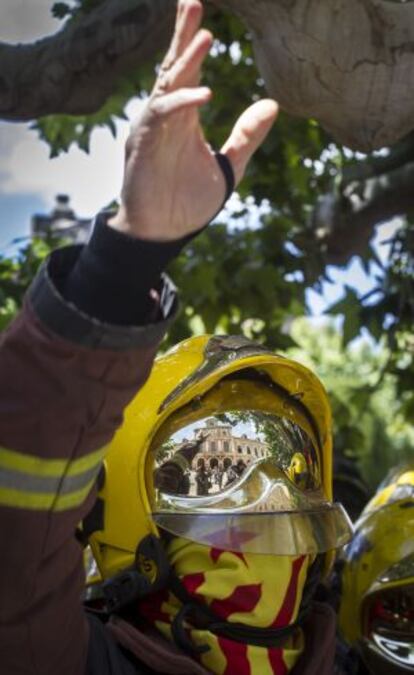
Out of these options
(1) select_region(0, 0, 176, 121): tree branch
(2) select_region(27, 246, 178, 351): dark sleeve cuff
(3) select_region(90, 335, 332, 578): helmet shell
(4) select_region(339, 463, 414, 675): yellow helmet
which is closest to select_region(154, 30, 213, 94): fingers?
(2) select_region(27, 246, 178, 351): dark sleeve cuff

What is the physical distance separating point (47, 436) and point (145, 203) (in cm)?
32

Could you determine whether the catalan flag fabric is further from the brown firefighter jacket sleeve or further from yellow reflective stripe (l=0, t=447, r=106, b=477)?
yellow reflective stripe (l=0, t=447, r=106, b=477)

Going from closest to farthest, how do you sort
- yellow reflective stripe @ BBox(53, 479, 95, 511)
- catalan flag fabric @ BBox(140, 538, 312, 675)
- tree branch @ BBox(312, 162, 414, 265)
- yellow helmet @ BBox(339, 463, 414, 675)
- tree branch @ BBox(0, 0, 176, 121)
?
yellow reflective stripe @ BBox(53, 479, 95, 511)
catalan flag fabric @ BBox(140, 538, 312, 675)
yellow helmet @ BBox(339, 463, 414, 675)
tree branch @ BBox(0, 0, 176, 121)
tree branch @ BBox(312, 162, 414, 265)

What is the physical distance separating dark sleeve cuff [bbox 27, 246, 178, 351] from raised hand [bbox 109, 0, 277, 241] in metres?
0.08

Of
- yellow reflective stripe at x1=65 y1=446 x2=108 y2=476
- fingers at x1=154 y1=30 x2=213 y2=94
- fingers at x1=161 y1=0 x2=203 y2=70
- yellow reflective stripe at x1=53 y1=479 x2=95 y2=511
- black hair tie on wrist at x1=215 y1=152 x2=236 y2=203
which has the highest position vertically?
fingers at x1=161 y1=0 x2=203 y2=70

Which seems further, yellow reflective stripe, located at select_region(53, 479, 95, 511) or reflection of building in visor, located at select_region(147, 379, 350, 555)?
reflection of building in visor, located at select_region(147, 379, 350, 555)

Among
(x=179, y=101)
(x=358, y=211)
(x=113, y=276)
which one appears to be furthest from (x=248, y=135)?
(x=358, y=211)

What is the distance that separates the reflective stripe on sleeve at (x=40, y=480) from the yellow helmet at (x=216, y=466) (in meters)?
0.49

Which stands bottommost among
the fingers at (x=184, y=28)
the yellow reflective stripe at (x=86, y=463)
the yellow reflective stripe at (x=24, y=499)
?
the yellow reflective stripe at (x=24, y=499)

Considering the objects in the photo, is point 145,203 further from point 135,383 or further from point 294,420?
point 294,420

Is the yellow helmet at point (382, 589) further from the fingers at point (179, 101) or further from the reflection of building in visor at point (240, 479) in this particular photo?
the fingers at point (179, 101)

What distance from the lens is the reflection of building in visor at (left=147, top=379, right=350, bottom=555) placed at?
1.90 m

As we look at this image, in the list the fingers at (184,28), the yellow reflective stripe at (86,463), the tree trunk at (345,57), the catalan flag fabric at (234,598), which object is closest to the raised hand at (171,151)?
the fingers at (184,28)

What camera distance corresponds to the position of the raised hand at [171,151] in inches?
53.6
